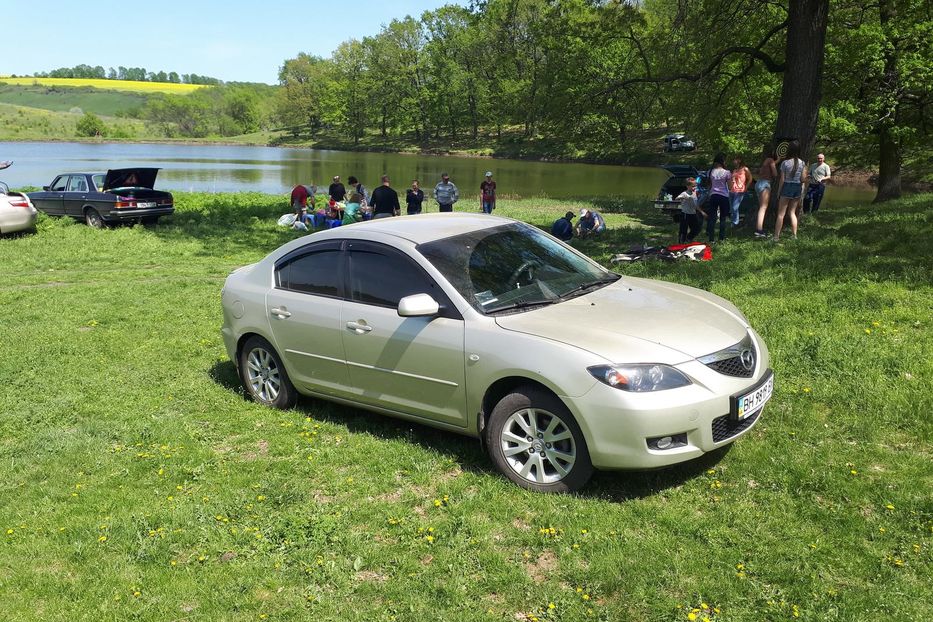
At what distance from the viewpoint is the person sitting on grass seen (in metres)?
13.5

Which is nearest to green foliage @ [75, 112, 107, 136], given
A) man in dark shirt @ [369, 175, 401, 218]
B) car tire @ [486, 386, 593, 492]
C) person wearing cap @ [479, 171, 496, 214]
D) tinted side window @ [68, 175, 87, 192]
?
tinted side window @ [68, 175, 87, 192]

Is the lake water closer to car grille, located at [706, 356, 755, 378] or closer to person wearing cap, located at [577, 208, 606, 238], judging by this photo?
person wearing cap, located at [577, 208, 606, 238]

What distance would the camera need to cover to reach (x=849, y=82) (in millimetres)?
19500

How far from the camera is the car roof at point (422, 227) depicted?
5.47 metres

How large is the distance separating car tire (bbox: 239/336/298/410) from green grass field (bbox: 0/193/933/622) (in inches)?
5.4

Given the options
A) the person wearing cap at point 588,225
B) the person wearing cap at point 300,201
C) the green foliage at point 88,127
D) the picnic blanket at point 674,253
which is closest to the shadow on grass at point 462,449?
the picnic blanket at point 674,253

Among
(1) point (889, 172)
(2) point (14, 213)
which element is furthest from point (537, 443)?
(1) point (889, 172)

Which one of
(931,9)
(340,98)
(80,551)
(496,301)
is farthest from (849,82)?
(340,98)

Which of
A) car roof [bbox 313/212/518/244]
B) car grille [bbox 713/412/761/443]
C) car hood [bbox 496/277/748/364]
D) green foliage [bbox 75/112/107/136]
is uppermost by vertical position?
green foliage [bbox 75/112/107/136]

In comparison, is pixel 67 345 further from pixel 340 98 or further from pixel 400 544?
pixel 340 98

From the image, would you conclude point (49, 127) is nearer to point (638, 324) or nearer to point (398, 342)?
point (398, 342)

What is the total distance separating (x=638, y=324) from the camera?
450 centimetres

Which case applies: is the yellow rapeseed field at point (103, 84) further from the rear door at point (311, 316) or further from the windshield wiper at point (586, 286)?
the windshield wiper at point (586, 286)

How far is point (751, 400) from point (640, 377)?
0.84 meters
